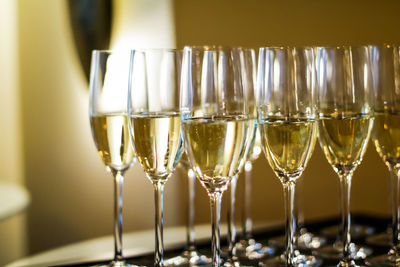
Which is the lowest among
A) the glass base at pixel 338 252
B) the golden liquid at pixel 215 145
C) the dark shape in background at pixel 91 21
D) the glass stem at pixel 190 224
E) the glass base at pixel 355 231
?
the glass base at pixel 338 252

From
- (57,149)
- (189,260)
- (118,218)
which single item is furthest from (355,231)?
(57,149)

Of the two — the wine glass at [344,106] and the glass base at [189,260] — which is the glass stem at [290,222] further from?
the glass base at [189,260]

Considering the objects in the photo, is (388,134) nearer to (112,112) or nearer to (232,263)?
(232,263)

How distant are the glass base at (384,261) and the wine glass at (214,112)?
34cm

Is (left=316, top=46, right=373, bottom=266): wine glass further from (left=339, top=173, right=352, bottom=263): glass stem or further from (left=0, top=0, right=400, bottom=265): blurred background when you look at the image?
(left=0, top=0, right=400, bottom=265): blurred background

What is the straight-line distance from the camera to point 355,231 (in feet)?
4.69

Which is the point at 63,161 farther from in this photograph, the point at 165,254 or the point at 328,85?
the point at 328,85

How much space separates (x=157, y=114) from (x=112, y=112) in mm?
179

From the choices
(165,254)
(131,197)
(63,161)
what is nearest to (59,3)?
(63,161)

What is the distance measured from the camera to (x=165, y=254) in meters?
1.24

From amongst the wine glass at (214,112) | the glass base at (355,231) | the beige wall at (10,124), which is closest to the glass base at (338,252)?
the glass base at (355,231)

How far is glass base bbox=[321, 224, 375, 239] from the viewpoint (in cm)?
137

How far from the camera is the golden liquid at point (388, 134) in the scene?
111 centimetres

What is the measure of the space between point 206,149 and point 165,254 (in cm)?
41
